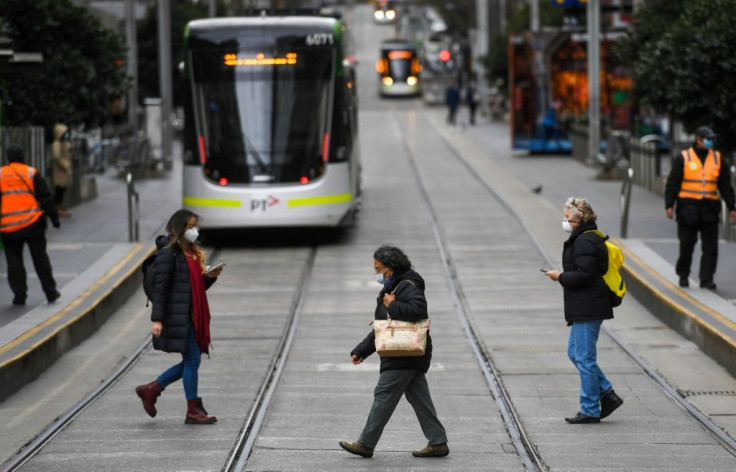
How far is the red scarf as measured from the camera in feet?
33.1

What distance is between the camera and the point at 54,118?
25.4 meters

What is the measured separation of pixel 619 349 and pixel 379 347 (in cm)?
548

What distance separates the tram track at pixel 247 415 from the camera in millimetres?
9438

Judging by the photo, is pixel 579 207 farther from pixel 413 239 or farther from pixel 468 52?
pixel 468 52

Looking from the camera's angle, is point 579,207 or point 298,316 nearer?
point 579,207

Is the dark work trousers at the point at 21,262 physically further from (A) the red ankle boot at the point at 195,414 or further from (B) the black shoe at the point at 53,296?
(A) the red ankle boot at the point at 195,414

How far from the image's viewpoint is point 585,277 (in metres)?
10.2

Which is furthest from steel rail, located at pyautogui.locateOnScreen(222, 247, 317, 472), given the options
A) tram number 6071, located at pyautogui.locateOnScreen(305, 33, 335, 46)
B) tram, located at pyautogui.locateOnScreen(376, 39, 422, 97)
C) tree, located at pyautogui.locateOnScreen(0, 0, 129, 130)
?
tram, located at pyautogui.locateOnScreen(376, 39, 422, 97)

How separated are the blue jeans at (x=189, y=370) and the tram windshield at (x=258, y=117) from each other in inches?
444

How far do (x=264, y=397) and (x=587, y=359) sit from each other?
8.88ft

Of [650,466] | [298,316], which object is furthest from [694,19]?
[650,466]

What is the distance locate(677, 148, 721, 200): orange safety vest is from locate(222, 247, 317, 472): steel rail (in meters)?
4.21

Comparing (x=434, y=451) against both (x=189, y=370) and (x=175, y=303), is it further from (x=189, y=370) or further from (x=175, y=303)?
(x=175, y=303)

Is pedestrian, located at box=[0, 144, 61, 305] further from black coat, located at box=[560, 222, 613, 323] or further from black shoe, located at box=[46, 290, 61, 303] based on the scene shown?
black coat, located at box=[560, 222, 613, 323]
